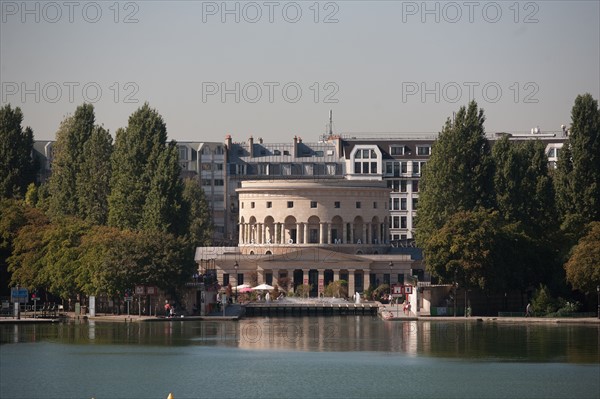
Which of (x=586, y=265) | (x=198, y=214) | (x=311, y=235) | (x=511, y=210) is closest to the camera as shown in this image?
(x=586, y=265)

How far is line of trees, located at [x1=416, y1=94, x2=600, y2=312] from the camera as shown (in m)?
127

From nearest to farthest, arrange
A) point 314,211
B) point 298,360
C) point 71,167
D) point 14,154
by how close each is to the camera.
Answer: point 298,360 < point 71,167 < point 14,154 < point 314,211

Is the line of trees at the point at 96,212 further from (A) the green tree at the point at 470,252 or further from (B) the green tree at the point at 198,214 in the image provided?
(B) the green tree at the point at 198,214

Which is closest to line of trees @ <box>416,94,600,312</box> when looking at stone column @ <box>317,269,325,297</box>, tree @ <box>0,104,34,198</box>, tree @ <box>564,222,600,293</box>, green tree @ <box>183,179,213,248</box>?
tree @ <box>564,222,600,293</box>

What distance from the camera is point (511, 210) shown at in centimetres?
13600

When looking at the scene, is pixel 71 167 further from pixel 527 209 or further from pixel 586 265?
pixel 586 265

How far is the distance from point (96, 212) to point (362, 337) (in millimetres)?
42555

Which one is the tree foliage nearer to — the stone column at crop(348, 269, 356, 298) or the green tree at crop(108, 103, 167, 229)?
the green tree at crop(108, 103, 167, 229)

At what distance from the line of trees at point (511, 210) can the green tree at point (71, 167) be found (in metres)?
32.3

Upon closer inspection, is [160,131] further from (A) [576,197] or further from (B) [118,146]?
(A) [576,197]

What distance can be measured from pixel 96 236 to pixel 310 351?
104 ft

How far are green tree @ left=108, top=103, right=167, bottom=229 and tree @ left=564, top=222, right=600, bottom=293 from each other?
126 feet

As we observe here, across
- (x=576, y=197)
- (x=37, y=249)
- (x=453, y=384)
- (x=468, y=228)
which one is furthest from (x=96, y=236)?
(x=453, y=384)

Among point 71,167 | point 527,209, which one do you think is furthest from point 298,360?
point 71,167
